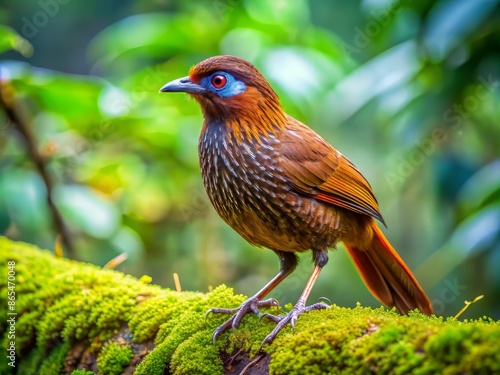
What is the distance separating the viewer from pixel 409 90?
4.57m

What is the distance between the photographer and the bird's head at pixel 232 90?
3.07m

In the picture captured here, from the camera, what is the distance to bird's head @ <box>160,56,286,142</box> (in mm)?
3068

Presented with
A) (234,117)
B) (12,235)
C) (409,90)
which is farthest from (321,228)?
(12,235)

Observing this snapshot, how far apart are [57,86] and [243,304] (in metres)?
2.36

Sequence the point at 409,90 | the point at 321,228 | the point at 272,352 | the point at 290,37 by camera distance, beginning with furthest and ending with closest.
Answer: the point at 290,37, the point at 409,90, the point at 321,228, the point at 272,352

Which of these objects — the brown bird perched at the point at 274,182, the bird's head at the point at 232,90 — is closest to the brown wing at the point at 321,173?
the brown bird perched at the point at 274,182

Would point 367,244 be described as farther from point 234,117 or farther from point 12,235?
point 12,235

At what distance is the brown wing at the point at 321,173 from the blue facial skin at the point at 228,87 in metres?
0.34

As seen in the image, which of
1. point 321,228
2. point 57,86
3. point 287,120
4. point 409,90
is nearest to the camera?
point 321,228

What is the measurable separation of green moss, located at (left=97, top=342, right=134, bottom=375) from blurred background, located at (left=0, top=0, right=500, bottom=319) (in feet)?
5.79

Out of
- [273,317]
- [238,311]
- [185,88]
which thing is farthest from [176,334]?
[185,88]

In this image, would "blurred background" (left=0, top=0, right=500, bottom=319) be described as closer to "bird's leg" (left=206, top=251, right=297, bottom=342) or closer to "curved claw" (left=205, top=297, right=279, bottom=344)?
"bird's leg" (left=206, top=251, right=297, bottom=342)

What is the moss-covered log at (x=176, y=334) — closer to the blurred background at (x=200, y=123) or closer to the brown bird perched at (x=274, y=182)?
the brown bird perched at (x=274, y=182)

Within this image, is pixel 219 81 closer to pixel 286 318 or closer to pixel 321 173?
pixel 321 173
